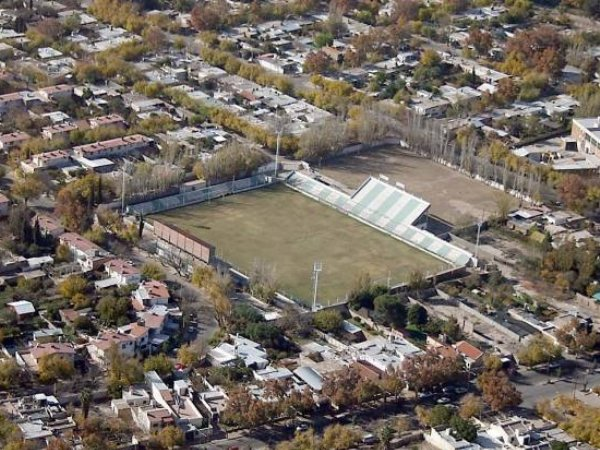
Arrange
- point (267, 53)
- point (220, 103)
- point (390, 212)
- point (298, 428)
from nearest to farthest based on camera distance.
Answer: point (298, 428) < point (390, 212) < point (220, 103) < point (267, 53)

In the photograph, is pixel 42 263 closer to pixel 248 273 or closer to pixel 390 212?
pixel 248 273

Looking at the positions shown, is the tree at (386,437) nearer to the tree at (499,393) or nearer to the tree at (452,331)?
the tree at (499,393)

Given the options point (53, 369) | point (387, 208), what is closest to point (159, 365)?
point (53, 369)

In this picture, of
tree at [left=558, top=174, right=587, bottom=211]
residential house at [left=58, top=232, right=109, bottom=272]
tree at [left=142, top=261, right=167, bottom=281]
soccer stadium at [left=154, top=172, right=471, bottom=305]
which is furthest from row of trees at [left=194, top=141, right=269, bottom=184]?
tree at [left=558, top=174, right=587, bottom=211]

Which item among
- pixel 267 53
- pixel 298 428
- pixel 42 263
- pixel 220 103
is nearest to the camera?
pixel 298 428

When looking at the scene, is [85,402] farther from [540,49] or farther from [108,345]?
[540,49]

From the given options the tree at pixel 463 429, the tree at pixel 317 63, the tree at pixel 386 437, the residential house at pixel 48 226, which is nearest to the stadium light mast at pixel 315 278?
the tree at pixel 386 437

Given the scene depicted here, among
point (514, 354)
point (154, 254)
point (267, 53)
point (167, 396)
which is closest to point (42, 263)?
point (154, 254)
